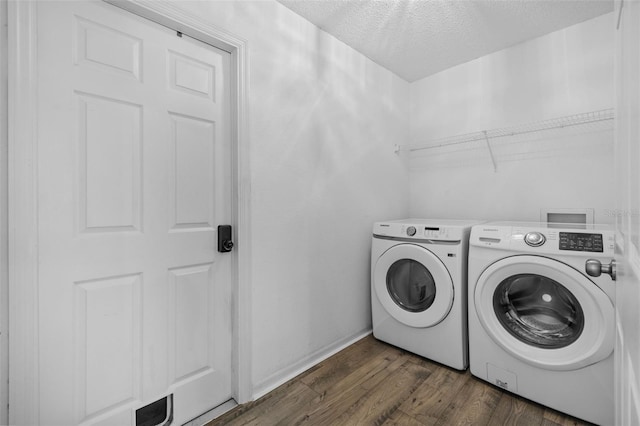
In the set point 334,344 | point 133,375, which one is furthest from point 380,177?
point 133,375

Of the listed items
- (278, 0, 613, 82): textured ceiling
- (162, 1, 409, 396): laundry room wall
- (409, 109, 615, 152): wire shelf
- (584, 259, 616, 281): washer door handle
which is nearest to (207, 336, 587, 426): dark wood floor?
(162, 1, 409, 396): laundry room wall

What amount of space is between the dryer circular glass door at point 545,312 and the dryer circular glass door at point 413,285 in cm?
22

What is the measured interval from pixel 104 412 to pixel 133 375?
16 centimetres

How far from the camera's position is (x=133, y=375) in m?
1.28

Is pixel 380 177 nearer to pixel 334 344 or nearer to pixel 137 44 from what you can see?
pixel 334 344

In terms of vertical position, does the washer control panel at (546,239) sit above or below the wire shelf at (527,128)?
below

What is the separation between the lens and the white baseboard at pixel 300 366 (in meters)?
1.65

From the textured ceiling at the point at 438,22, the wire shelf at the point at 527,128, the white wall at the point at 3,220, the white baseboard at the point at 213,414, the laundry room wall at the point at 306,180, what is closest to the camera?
the white wall at the point at 3,220

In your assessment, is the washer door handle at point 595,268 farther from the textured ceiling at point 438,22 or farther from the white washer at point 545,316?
the textured ceiling at point 438,22

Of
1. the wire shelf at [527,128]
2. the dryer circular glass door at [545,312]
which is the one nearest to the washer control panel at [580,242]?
the dryer circular glass door at [545,312]

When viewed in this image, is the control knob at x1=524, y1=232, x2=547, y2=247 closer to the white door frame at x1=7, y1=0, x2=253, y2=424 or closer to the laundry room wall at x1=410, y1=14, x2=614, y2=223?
the laundry room wall at x1=410, y1=14, x2=614, y2=223

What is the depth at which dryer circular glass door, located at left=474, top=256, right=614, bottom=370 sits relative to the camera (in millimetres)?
1338

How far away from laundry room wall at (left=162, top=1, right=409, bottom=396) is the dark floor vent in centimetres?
43

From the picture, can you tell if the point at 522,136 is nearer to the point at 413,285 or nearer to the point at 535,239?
the point at 535,239
